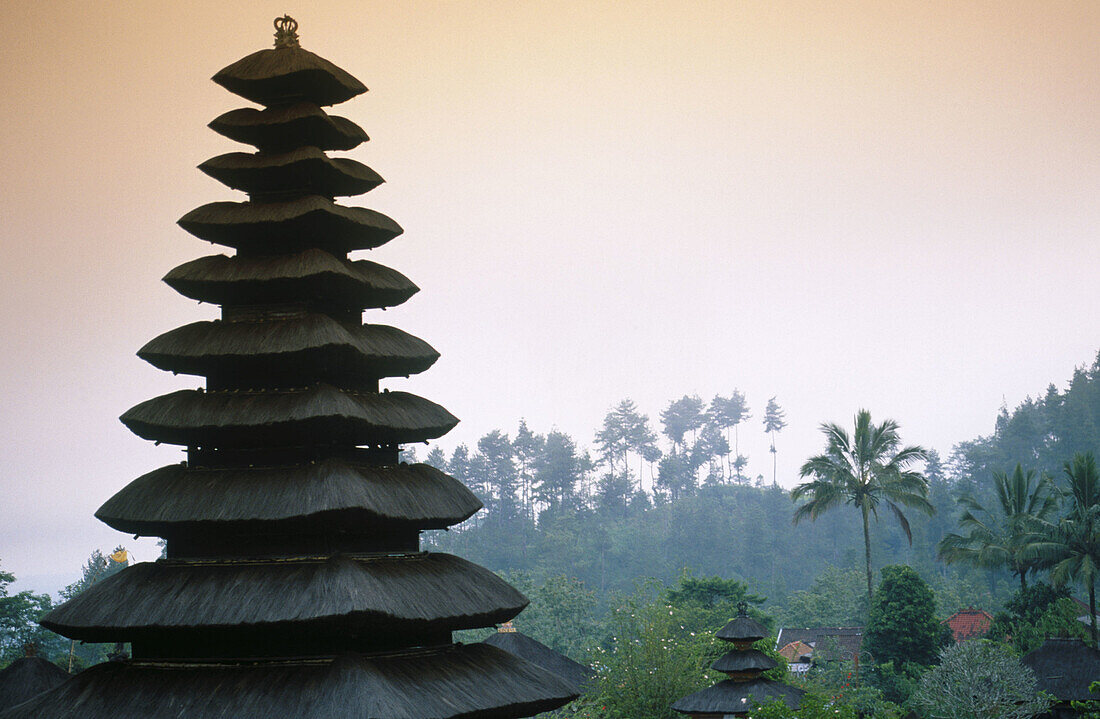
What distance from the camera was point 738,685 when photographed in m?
38.4

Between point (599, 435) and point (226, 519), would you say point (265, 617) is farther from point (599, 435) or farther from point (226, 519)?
point (599, 435)

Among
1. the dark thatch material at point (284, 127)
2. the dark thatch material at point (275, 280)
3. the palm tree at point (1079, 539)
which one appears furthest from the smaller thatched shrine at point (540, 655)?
the dark thatch material at point (284, 127)

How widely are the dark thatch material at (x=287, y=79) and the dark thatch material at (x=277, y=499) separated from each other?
26.2 feet

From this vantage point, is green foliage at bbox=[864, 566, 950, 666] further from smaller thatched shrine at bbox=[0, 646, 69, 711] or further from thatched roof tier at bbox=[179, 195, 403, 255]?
thatched roof tier at bbox=[179, 195, 403, 255]

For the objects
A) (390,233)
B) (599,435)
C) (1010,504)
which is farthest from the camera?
(599,435)

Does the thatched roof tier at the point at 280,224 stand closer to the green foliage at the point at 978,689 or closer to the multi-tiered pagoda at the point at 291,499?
the multi-tiered pagoda at the point at 291,499

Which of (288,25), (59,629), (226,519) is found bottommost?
(59,629)

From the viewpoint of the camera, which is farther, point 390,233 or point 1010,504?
point 1010,504

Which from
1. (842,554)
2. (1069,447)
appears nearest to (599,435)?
(842,554)

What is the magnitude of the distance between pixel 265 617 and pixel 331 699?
5.62 feet

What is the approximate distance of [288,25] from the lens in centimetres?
2208

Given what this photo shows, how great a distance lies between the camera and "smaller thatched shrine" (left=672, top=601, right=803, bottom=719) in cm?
3766

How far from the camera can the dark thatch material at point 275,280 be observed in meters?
20.0

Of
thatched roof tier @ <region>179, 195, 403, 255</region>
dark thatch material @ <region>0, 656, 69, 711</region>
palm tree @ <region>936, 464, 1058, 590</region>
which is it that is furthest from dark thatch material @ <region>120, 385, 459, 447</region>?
palm tree @ <region>936, 464, 1058, 590</region>
